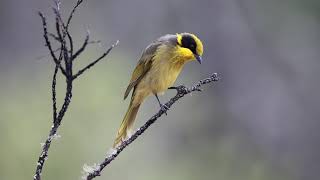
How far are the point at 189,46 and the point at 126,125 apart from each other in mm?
663

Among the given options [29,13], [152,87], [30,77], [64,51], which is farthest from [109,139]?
[64,51]

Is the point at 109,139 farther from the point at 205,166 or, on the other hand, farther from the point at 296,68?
the point at 296,68

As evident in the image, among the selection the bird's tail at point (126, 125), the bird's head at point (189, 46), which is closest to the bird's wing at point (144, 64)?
the bird's head at point (189, 46)

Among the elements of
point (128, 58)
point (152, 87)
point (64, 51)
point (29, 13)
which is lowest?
point (64, 51)

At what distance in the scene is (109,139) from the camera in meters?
6.94

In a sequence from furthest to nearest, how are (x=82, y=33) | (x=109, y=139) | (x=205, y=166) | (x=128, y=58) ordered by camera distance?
(x=82, y=33)
(x=128, y=58)
(x=205, y=166)
(x=109, y=139)

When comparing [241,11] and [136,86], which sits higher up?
[241,11]

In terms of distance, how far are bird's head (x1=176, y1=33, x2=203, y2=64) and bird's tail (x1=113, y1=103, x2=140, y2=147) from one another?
379 mm

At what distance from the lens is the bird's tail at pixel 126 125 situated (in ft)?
8.73

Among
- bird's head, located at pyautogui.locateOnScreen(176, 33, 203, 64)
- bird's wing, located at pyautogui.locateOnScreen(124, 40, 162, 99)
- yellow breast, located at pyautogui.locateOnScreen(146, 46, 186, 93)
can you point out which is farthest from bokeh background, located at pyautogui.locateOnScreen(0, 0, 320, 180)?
bird's head, located at pyautogui.locateOnScreen(176, 33, 203, 64)

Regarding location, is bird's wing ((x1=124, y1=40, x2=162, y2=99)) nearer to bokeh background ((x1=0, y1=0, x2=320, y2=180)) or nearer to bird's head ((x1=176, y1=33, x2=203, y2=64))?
bird's head ((x1=176, y1=33, x2=203, y2=64))

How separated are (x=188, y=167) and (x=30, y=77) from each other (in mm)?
2282

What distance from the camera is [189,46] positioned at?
3.27 meters

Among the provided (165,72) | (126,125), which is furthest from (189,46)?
(126,125)
